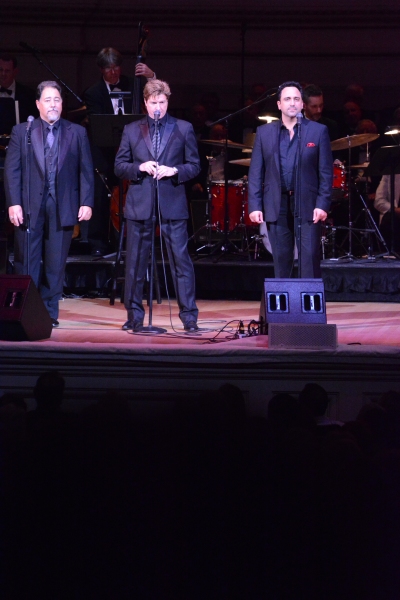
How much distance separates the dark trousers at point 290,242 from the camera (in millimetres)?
5441

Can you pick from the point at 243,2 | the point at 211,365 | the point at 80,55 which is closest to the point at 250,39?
the point at 243,2

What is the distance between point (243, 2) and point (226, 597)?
946cm

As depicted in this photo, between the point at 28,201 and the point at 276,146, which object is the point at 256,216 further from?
the point at 28,201

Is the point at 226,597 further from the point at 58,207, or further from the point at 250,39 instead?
the point at 250,39

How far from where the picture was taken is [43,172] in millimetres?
5707

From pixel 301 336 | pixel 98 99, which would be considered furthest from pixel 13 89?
pixel 301 336

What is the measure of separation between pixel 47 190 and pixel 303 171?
1.71 m

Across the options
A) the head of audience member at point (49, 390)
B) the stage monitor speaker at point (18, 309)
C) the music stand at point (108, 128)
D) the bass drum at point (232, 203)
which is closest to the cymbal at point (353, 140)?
the bass drum at point (232, 203)

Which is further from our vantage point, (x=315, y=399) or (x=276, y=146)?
(x=276, y=146)

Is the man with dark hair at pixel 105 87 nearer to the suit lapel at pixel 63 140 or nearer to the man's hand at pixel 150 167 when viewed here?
the suit lapel at pixel 63 140

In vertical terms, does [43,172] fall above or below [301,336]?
above

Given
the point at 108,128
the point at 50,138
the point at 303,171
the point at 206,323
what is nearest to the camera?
the point at 303,171

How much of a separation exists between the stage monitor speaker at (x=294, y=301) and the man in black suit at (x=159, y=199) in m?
0.84

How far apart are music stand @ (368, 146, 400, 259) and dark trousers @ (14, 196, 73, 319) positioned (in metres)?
3.29
